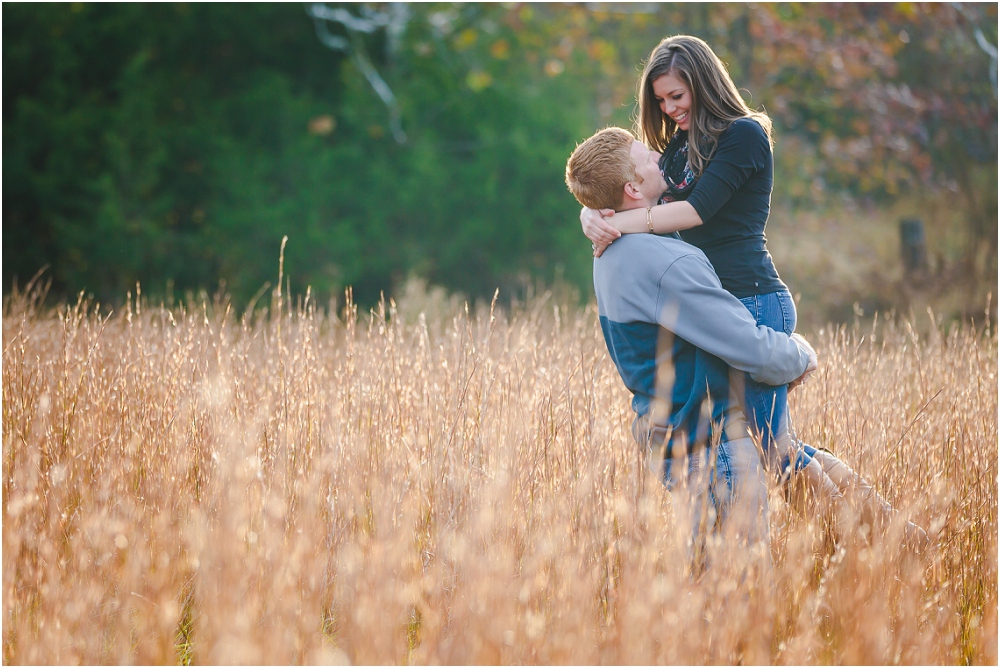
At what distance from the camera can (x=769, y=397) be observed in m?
2.04

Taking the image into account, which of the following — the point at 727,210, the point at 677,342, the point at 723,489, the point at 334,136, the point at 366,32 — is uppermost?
the point at 366,32

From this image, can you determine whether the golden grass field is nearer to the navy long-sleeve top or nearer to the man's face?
the navy long-sleeve top

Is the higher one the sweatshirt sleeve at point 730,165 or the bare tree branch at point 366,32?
the bare tree branch at point 366,32

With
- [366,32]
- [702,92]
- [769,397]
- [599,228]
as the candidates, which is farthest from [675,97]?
[366,32]

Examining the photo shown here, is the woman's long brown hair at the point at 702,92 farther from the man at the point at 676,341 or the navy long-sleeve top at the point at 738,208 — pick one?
the man at the point at 676,341

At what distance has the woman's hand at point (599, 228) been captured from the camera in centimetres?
201

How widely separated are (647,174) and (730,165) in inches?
8.6

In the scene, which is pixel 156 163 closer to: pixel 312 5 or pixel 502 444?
pixel 312 5

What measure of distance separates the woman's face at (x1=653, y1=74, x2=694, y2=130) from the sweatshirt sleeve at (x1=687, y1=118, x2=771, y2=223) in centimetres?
19

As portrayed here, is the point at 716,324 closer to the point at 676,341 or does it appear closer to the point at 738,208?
the point at 676,341

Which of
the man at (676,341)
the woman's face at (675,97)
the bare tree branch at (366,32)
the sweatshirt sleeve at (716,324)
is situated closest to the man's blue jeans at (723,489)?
the man at (676,341)

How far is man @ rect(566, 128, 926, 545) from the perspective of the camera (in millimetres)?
1904

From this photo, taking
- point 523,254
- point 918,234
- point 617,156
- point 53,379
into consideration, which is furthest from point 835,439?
point 918,234

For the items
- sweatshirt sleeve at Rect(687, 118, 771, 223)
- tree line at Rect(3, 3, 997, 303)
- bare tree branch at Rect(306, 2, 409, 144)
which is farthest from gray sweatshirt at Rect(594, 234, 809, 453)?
bare tree branch at Rect(306, 2, 409, 144)
